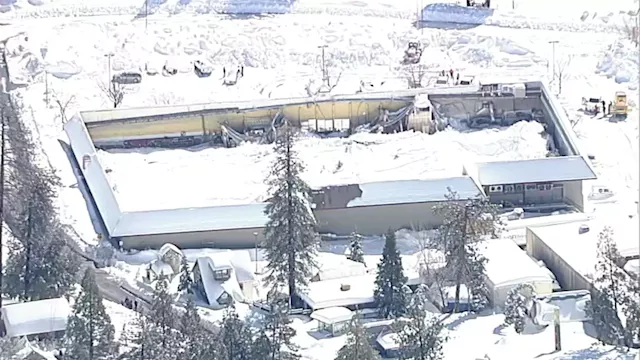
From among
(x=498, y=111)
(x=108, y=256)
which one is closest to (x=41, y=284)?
(x=108, y=256)

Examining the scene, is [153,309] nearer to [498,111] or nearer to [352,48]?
[498,111]

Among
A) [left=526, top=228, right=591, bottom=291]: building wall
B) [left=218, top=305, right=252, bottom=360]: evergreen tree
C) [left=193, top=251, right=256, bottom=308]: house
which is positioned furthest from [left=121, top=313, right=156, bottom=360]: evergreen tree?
[left=526, top=228, right=591, bottom=291]: building wall

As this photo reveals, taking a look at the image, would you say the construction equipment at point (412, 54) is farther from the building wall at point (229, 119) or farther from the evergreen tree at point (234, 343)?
the evergreen tree at point (234, 343)

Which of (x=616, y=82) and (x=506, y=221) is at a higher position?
(x=616, y=82)

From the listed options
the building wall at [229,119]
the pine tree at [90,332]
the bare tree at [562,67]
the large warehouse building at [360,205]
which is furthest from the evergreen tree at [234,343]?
the bare tree at [562,67]

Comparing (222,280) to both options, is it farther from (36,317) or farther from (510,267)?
(510,267)
